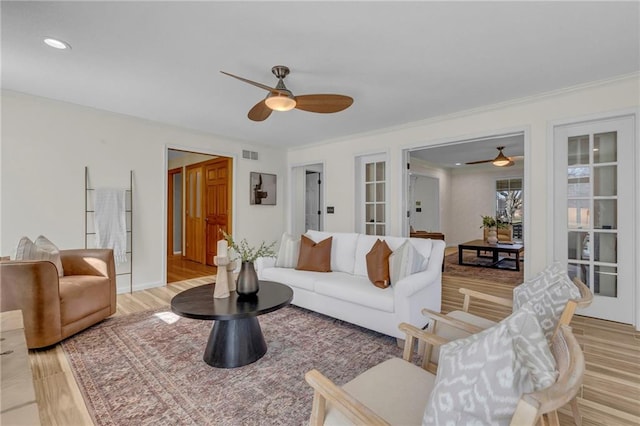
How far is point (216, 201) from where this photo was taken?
19.2 feet

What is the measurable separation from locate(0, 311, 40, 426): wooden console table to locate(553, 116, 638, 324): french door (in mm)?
4198

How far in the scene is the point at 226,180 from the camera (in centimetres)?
554

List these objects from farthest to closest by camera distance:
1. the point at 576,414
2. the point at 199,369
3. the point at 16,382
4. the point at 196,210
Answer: the point at 196,210 → the point at 199,369 → the point at 576,414 → the point at 16,382

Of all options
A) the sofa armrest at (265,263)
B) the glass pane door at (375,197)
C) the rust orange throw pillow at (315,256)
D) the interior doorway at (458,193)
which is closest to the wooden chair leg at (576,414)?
the rust orange throw pillow at (315,256)

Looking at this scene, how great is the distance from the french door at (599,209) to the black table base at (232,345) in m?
3.32

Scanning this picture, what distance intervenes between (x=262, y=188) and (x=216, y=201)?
0.98 m

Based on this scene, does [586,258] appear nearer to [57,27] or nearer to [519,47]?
[519,47]

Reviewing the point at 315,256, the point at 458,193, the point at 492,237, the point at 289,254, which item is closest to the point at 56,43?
the point at 289,254

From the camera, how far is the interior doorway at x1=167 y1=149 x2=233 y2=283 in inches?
216

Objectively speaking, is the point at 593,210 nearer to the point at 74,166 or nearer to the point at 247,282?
the point at 247,282

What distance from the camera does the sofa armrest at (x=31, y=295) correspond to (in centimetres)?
231

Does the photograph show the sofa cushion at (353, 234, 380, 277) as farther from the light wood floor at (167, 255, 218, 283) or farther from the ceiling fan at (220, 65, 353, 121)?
the light wood floor at (167, 255, 218, 283)

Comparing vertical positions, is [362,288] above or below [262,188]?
below

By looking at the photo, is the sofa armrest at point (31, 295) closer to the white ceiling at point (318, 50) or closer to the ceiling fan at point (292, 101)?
the white ceiling at point (318, 50)
